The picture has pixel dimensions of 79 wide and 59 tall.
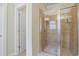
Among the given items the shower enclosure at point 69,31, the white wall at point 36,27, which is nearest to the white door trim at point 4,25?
the white wall at point 36,27

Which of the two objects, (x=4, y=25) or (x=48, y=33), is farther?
(x=48, y=33)

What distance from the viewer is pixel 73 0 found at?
78 cm

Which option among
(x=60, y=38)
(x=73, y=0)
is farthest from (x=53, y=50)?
(x=73, y=0)

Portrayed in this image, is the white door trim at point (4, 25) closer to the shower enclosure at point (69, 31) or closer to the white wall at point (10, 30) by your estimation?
the white wall at point (10, 30)

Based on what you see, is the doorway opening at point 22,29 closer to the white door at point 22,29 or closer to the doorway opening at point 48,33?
the white door at point 22,29

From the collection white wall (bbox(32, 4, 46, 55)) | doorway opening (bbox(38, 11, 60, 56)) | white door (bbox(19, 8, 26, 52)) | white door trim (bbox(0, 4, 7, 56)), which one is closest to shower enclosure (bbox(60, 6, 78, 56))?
doorway opening (bbox(38, 11, 60, 56))

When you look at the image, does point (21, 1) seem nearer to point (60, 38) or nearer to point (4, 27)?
point (4, 27)

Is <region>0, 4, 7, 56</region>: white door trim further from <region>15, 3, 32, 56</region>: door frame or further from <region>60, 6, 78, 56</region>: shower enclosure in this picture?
<region>60, 6, 78, 56</region>: shower enclosure

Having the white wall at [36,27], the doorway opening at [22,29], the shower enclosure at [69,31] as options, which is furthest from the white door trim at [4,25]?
the shower enclosure at [69,31]

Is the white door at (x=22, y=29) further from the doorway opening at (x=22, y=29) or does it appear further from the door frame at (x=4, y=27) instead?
the door frame at (x=4, y=27)

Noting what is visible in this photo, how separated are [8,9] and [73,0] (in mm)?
532

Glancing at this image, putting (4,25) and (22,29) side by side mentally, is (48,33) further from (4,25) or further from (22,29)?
(4,25)

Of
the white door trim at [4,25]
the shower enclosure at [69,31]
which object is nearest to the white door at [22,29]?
the white door trim at [4,25]

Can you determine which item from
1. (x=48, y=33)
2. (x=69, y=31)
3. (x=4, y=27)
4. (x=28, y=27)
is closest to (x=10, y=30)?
(x=4, y=27)
